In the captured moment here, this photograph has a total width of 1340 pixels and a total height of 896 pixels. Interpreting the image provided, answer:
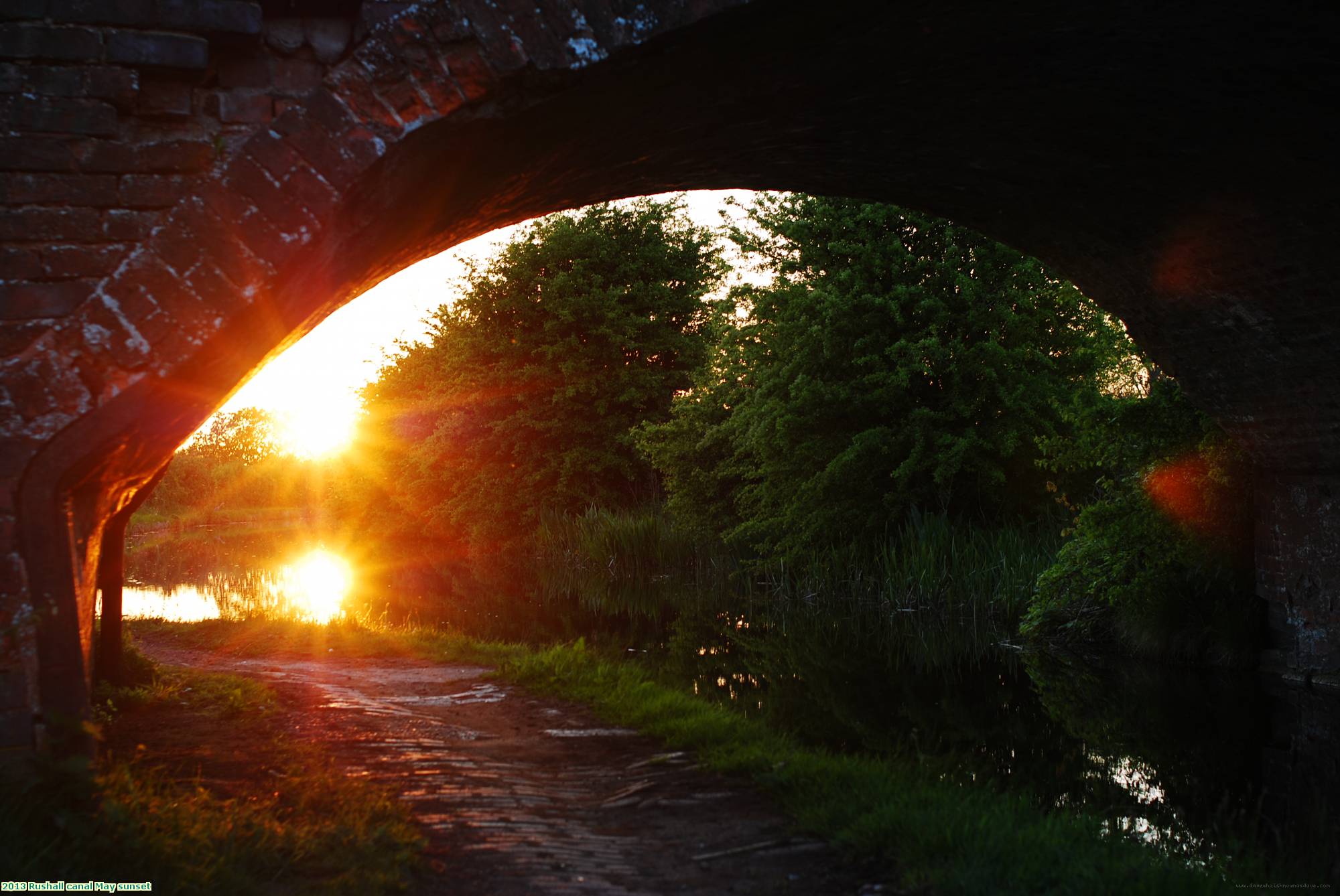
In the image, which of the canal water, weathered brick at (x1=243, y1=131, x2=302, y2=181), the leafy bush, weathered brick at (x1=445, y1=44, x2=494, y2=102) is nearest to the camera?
weathered brick at (x1=243, y1=131, x2=302, y2=181)

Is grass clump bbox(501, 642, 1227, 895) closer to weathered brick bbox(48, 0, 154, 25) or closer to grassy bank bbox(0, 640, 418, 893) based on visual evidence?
grassy bank bbox(0, 640, 418, 893)

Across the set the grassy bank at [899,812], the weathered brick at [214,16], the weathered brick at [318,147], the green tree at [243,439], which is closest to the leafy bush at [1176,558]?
the grassy bank at [899,812]

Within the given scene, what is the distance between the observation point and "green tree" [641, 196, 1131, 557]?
1375 centimetres

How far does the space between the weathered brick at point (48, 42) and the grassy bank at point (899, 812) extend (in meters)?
4.52

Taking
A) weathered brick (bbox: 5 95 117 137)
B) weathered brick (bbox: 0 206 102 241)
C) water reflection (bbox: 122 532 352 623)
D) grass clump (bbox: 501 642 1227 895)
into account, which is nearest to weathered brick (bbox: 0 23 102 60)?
weathered brick (bbox: 5 95 117 137)

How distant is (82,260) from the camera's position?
12.6ft

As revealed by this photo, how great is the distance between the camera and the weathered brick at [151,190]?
3934 mm

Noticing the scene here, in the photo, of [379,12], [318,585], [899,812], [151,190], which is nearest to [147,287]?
[151,190]

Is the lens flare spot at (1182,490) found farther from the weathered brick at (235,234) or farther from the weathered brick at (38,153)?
the weathered brick at (38,153)

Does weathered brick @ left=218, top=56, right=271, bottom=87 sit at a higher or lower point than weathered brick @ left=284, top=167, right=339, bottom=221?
higher

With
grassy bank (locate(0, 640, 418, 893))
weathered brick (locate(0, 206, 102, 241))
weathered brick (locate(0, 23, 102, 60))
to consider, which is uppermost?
weathered brick (locate(0, 23, 102, 60))

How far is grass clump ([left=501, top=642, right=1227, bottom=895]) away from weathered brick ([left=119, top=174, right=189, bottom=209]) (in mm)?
3880

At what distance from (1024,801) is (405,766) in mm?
3244

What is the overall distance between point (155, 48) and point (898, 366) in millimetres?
11052
